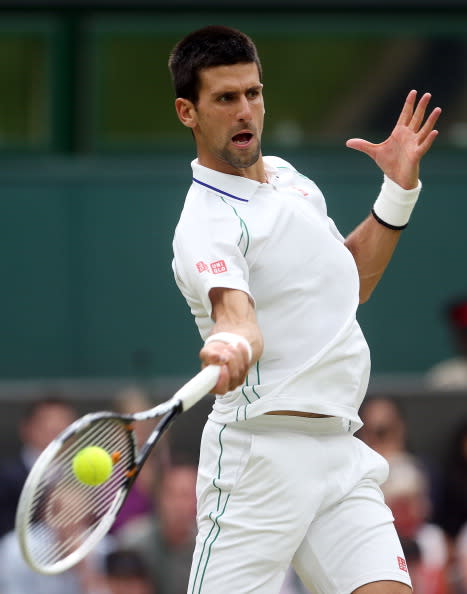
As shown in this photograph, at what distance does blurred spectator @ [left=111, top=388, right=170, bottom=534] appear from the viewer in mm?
7531

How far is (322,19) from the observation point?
1007 cm

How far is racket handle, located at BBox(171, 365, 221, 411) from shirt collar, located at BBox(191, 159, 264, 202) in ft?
2.32

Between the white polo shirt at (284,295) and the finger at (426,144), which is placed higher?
the finger at (426,144)

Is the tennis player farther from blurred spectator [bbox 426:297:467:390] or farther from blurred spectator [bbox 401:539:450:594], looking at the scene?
blurred spectator [bbox 426:297:467:390]

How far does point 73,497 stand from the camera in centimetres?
413

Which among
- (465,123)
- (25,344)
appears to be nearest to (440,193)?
(465,123)

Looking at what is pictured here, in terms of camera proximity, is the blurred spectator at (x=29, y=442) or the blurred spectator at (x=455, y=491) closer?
Answer: the blurred spectator at (x=29, y=442)

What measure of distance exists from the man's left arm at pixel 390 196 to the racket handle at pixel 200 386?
1.12 m

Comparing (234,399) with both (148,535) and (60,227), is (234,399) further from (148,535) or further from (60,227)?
(60,227)

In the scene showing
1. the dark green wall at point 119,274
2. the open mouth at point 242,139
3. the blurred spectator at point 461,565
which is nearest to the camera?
the open mouth at point 242,139

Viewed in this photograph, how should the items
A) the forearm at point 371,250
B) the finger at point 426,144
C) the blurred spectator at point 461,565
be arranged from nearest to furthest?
the finger at point 426,144, the forearm at point 371,250, the blurred spectator at point 461,565

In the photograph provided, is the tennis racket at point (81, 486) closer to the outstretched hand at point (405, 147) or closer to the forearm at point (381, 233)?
the forearm at point (381, 233)

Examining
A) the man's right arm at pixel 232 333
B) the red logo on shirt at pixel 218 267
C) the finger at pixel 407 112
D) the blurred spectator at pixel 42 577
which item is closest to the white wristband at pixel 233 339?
the man's right arm at pixel 232 333

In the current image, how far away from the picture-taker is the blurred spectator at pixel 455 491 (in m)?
7.57
